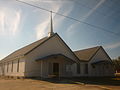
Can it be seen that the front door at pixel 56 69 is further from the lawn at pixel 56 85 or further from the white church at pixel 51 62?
the lawn at pixel 56 85

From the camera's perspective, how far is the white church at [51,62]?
2298 cm

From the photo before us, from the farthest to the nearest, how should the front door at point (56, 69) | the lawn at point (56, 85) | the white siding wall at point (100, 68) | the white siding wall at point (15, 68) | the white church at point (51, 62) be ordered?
the white siding wall at point (100, 68), the front door at point (56, 69), the white siding wall at point (15, 68), the white church at point (51, 62), the lawn at point (56, 85)

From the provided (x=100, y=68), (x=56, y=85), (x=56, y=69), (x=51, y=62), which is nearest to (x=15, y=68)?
(x=51, y=62)

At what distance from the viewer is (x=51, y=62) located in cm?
Result: 2481

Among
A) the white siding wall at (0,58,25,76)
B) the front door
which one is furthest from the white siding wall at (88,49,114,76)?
the white siding wall at (0,58,25,76)

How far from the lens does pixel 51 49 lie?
2548 cm

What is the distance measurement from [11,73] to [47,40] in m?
9.58

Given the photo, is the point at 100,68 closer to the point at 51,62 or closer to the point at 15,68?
the point at 51,62

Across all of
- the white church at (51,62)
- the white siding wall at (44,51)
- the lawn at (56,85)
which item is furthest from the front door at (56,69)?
the lawn at (56,85)

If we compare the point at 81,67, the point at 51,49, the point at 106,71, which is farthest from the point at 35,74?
the point at 106,71

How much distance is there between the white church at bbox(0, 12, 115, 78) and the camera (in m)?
23.0

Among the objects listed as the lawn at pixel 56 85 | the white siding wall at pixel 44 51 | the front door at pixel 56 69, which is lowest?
the lawn at pixel 56 85

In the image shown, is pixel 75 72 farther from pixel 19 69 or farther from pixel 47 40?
pixel 19 69

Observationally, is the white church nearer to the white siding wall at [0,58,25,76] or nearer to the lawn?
the white siding wall at [0,58,25,76]
